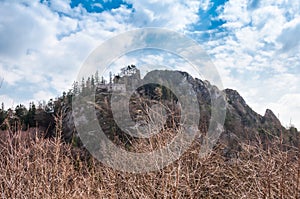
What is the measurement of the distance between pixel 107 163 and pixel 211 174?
2.47 meters

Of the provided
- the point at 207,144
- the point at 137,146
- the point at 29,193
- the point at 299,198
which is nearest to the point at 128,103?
the point at 137,146

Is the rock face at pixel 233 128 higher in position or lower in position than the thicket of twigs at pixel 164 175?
higher

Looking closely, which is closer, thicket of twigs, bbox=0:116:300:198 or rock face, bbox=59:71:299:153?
thicket of twigs, bbox=0:116:300:198

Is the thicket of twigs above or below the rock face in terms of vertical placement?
below

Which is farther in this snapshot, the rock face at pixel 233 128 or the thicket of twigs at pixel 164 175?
the rock face at pixel 233 128

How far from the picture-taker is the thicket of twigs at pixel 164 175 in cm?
359

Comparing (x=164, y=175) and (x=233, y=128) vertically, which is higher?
(x=233, y=128)

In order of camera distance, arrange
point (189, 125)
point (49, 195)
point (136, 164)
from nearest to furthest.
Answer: point (49, 195) < point (136, 164) < point (189, 125)

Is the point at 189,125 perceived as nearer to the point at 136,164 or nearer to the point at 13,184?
the point at 136,164

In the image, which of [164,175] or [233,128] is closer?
[164,175]

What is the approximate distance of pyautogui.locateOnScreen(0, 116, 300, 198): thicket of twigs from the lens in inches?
141

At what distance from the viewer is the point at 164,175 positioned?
3924 millimetres

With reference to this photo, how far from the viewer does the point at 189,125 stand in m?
6.25

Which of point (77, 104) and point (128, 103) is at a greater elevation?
point (77, 104)
